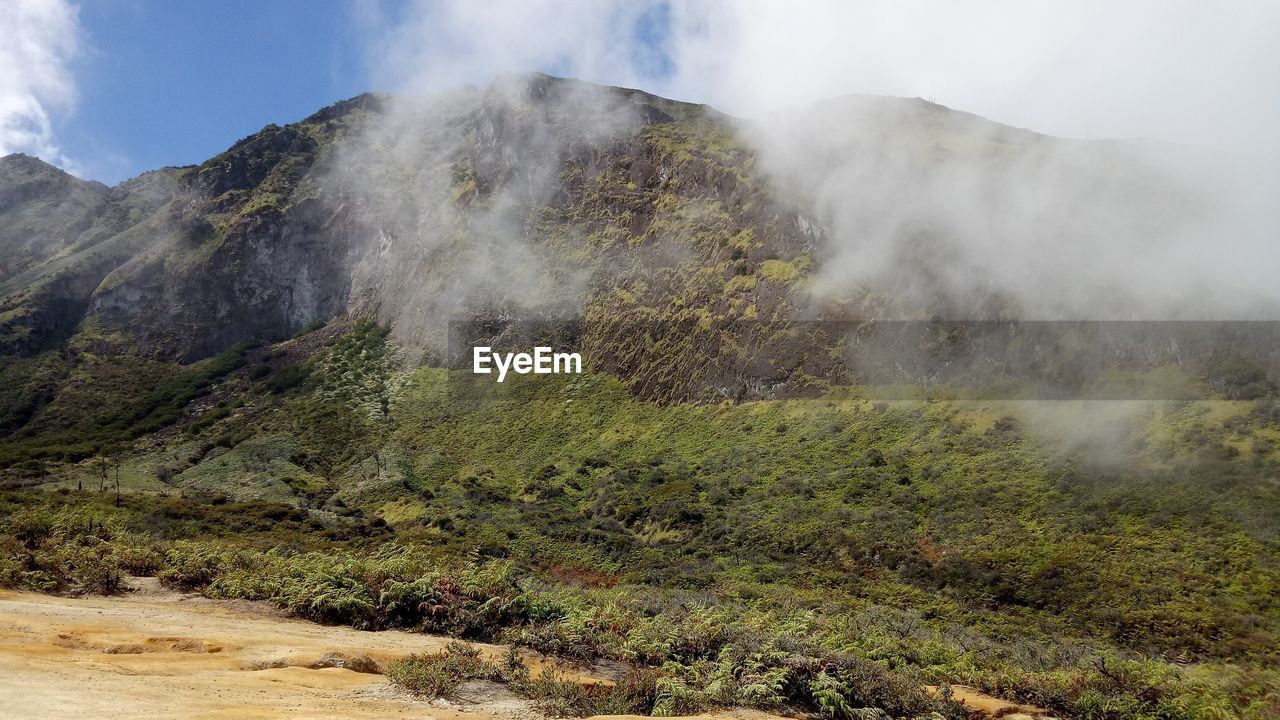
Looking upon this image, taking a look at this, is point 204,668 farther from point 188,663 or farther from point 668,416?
point 668,416

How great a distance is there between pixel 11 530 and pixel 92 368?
3924 inches

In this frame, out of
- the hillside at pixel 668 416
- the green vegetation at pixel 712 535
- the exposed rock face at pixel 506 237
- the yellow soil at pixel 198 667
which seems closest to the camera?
the yellow soil at pixel 198 667

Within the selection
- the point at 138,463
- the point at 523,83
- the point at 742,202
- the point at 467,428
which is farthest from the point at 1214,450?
the point at 523,83

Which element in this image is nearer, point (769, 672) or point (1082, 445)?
point (769, 672)

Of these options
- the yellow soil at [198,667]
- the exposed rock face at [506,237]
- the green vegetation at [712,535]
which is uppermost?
the exposed rock face at [506,237]

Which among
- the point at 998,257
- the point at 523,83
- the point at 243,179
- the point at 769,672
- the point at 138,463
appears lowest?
the point at 138,463

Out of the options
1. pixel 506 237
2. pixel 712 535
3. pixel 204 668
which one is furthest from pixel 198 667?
pixel 506 237

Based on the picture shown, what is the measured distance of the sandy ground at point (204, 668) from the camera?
7430 mm

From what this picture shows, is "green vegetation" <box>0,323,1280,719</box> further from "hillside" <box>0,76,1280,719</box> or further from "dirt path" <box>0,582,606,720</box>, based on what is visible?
"dirt path" <box>0,582,606,720</box>

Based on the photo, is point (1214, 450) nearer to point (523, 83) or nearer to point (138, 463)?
point (138, 463)

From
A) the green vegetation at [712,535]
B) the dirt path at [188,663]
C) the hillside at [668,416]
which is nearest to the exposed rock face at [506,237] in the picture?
the hillside at [668,416]

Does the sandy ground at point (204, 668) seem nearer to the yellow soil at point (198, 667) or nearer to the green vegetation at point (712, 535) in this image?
the yellow soil at point (198, 667)

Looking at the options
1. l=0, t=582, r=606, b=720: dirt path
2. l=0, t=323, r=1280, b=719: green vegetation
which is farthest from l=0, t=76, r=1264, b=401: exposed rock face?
l=0, t=582, r=606, b=720: dirt path

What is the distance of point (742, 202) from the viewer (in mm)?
78000
